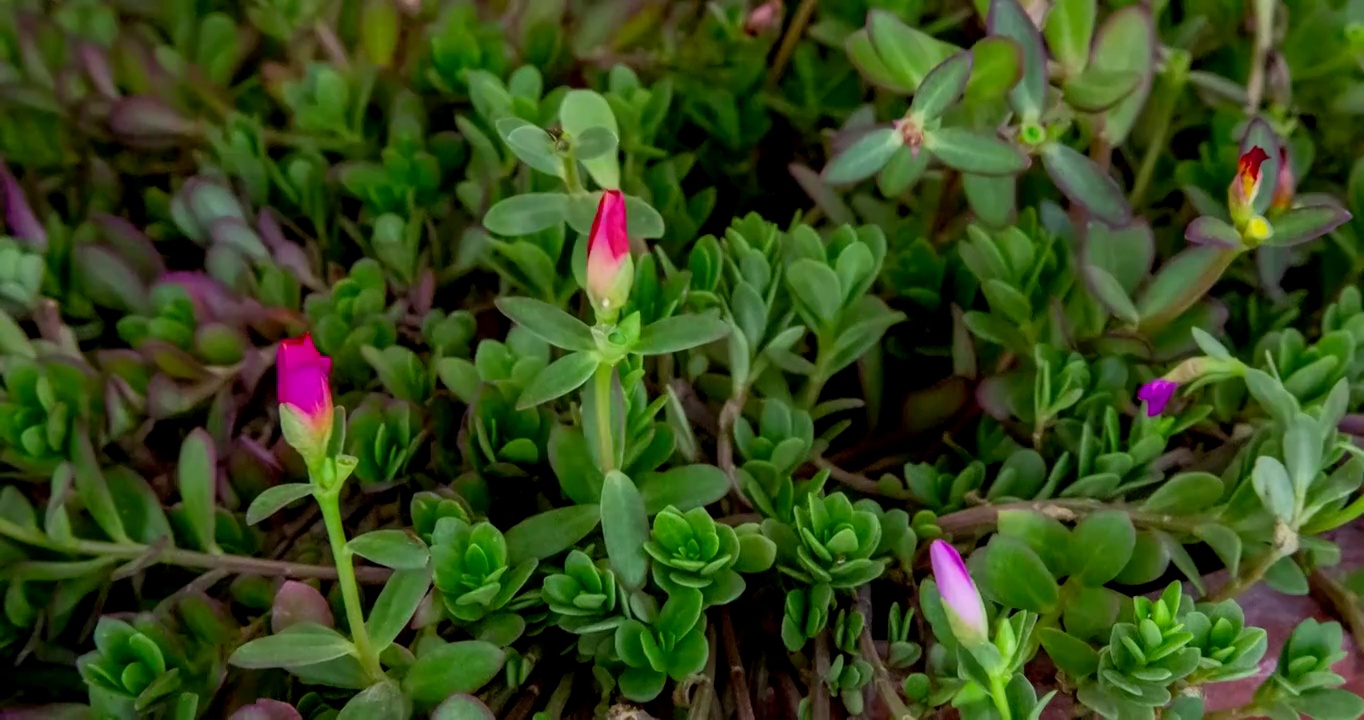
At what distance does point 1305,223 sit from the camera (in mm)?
627

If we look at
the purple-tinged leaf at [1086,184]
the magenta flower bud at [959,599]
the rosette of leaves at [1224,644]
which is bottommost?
the rosette of leaves at [1224,644]

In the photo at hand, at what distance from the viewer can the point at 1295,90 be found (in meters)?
0.88

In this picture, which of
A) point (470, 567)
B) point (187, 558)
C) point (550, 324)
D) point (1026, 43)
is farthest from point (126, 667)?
point (1026, 43)

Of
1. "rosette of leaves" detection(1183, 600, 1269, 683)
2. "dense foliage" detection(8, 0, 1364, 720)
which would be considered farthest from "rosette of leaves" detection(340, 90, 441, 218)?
"rosette of leaves" detection(1183, 600, 1269, 683)

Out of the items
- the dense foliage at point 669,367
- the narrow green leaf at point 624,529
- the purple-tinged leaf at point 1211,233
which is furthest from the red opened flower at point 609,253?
the purple-tinged leaf at point 1211,233

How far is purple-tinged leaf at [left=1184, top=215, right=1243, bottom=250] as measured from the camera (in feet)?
1.98

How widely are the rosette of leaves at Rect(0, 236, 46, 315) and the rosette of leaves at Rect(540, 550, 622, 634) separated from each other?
0.44 m

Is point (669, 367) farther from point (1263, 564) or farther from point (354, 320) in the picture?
point (1263, 564)

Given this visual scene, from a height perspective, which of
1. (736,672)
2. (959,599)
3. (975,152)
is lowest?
(736,672)

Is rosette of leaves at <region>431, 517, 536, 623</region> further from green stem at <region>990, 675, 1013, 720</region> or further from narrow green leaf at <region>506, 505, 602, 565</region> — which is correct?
green stem at <region>990, 675, 1013, 720</region>

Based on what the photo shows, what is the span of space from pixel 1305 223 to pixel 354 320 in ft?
1.97

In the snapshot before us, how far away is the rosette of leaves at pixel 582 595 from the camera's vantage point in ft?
1.82

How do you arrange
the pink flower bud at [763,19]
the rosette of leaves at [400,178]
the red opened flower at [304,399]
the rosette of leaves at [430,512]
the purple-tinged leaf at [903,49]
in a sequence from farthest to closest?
1. the pink flower bud at [763,19]
2. the rosette of leaves at [400,178]
3. the purple-tinged leaf at [903,49]
4. the rosette of leaves at [430,512]
5. the red opened flower at [304,399]

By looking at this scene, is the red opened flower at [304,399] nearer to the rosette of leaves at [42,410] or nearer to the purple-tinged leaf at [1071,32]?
the rosette of leaves at [42,410]
